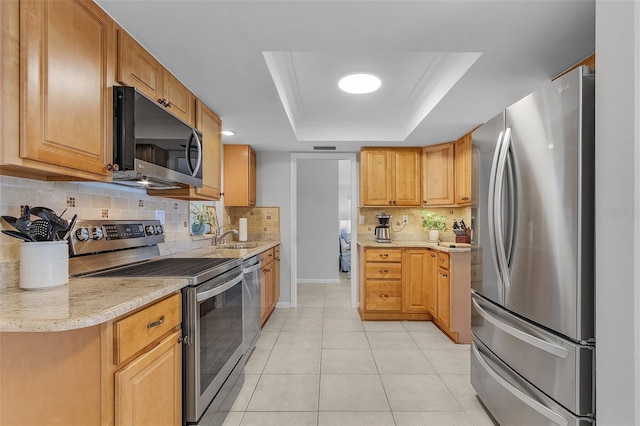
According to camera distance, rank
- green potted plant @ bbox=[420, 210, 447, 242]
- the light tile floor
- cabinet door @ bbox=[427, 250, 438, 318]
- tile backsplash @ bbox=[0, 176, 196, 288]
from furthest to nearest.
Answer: green potted plant @ bbox=[420, 210, 447, 242] < cabinet door @ bbox=[427, 250, 438, 318] < the light tile floor < tile backsplash @ bbox=[0, 176, 196, 288]

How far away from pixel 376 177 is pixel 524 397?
2.90 meters

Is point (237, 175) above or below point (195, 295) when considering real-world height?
above

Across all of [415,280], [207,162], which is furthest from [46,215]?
[415,280]

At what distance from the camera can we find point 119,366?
110 centimetres

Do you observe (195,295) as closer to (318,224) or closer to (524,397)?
(524,397)

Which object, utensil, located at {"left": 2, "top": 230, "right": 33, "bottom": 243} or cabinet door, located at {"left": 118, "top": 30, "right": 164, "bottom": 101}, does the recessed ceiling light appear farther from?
utensil, located at {"left": 2, "top": 230, "right": 33, "bottom": 243}

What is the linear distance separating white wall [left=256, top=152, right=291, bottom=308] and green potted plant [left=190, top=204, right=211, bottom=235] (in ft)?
3.69

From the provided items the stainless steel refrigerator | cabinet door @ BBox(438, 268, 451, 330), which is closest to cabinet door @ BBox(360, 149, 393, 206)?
cabinet door @ BBox(438, 268, 451, 330)

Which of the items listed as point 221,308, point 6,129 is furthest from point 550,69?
point 6,129

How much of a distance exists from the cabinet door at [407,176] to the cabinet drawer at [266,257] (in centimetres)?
170

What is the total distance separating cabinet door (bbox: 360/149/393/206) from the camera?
406cm

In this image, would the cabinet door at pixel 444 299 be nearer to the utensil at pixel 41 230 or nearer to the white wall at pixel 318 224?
the white wall at pixel 318 224

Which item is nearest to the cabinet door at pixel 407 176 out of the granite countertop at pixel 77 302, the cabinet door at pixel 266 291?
the cabinet door at pixel 266 291

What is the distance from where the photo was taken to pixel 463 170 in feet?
11.8
